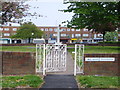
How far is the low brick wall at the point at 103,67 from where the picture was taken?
979 centimetres

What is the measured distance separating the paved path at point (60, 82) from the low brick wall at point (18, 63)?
3.12 ft

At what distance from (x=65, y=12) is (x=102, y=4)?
373cm

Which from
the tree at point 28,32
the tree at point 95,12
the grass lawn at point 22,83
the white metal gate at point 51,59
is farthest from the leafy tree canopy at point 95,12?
the tree at point 28,32

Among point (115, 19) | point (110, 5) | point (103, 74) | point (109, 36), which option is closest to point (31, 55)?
point (103, 74)

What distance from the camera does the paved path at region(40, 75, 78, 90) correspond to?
768 cm

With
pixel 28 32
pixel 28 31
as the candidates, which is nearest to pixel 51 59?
pixel 28 32

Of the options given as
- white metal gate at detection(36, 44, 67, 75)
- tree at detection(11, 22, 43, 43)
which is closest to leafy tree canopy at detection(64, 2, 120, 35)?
white metal gate at detection(36, 44, 67, 75)

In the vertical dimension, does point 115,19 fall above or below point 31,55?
above

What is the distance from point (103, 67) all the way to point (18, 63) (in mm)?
3465

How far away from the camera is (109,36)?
80875 mm

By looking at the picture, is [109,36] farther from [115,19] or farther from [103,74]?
[103,74]

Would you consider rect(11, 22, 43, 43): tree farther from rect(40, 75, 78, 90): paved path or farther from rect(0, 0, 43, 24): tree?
rect(40, 75, 78, 90): paved path

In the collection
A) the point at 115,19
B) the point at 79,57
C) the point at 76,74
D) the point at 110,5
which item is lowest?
the point at 76,74

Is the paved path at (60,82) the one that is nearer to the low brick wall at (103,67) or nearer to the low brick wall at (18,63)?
the low brick wall at (103,67)
